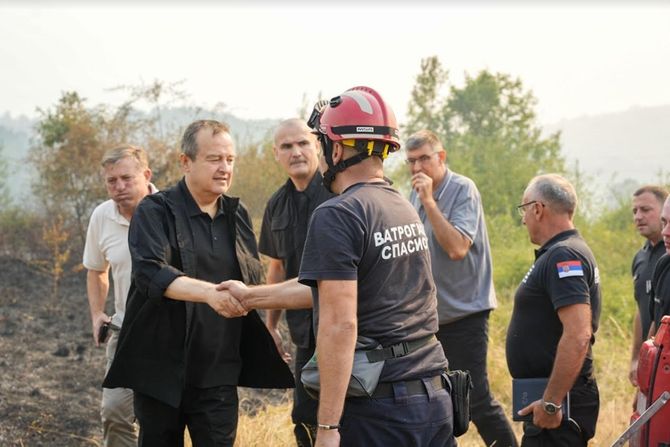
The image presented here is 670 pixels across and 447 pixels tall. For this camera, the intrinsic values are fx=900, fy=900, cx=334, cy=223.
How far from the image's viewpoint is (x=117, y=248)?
17.9 ft

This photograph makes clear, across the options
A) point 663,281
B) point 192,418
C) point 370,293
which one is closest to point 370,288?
point 370,293

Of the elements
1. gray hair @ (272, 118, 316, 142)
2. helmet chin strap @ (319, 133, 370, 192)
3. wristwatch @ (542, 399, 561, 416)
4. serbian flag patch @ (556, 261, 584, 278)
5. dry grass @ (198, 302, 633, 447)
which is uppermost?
gray hair @ (272, 118, 316, 142)

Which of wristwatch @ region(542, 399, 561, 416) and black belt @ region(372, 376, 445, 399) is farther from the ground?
black belt @ region(372, 376, 445, 399)

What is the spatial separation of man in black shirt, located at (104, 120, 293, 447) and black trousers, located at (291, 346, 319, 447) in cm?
60

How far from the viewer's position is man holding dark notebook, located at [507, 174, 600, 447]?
438cm

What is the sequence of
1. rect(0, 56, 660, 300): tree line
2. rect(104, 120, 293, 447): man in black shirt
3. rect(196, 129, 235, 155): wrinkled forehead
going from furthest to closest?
rect(0, 56, 660, 300): tree line, rect(196, 129, 235, 155): wrinkled forehead, rect(104, 120, 293, 447): man in black shirt

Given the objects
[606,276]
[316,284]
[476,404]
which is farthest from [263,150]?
[316,284]

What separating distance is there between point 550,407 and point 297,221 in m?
1.89

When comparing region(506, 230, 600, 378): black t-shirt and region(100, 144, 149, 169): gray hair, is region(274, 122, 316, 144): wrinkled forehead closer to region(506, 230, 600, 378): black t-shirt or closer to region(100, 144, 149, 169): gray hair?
region(100, 144, 149, 169): gray hair

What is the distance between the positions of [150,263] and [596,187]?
16268 mm

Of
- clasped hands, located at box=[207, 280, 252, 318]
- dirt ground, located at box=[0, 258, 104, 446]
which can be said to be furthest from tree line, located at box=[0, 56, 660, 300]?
clasped hands, located at box=[207, 280, 252, 318]

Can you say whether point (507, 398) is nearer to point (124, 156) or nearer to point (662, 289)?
point (662, 289)

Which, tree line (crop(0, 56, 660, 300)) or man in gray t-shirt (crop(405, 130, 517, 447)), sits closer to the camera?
man in gray t-shirt (crop(405, 130, 517, 447))

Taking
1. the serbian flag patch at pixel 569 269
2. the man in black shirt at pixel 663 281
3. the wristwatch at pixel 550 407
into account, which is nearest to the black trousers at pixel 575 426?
the wristwatch at pixel 550 407
